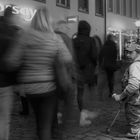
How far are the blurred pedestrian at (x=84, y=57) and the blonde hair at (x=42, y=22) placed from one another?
108 inches

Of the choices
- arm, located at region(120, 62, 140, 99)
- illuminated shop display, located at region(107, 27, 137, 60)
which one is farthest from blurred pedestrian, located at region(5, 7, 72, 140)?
illuminated shop display, located at region(107, 27, 137, 60)

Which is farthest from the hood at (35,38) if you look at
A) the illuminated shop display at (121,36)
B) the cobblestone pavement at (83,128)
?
the illuminated shop display at (121,36)

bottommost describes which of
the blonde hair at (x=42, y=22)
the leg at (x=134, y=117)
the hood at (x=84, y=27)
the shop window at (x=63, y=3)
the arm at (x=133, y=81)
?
the leg at (x=134, y=117)

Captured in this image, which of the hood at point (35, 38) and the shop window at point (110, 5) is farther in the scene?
the shop window at point (110, 5)

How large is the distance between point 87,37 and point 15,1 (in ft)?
27.7

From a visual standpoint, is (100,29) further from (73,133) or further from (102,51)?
(73,133)

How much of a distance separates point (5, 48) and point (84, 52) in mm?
2882

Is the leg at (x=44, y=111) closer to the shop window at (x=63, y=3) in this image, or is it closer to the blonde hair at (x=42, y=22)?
the blonde hair at (x=42, y=22)

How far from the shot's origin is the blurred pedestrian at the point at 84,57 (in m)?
6.91

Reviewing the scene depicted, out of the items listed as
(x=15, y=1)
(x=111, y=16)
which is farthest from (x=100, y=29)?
(x=15, y=1)

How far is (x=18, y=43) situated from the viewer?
4055 millimetres

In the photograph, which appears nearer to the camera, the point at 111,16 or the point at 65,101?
the point at 65,101

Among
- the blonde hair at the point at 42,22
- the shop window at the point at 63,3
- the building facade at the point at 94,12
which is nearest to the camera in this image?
the blonde hair at the point at 42,22

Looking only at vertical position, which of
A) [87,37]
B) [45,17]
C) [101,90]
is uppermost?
[45,17]
